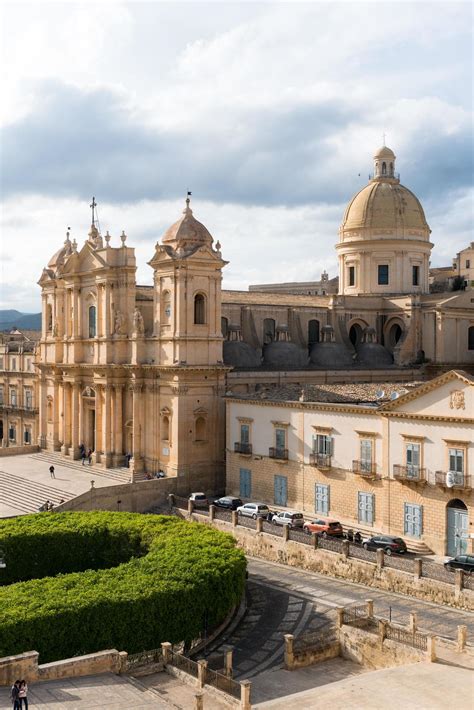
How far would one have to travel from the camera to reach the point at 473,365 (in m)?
64.9

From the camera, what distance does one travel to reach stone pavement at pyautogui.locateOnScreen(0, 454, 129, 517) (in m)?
50.6

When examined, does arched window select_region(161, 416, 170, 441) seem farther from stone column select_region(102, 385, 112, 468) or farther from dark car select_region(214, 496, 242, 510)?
dark car select_region(214, 496, 242, 510)

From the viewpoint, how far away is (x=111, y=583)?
30125 millimetres

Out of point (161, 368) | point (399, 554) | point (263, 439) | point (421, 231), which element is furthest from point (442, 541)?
point (421, 231)

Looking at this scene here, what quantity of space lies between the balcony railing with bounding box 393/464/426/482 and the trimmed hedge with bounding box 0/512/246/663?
30.8 feet

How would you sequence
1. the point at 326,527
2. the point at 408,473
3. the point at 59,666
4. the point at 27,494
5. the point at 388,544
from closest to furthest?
1. the point at 59,666
2. the point at 388,544
3. the point at 408,473
4. the point at 326,527
5. the point at 27,494

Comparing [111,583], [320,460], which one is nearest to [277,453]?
[320,460]

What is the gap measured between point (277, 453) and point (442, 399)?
38.7 feet

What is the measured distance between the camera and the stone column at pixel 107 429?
2258 inches

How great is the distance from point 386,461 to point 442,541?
190 inches

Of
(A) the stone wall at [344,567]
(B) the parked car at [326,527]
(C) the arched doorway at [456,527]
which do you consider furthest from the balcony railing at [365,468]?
(A) the stone wall at [344,567]

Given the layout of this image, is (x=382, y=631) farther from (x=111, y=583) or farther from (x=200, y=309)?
(x=200, y=309)

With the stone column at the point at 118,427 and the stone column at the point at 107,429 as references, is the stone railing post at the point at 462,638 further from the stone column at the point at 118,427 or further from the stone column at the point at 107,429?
the stone column at the point at 107,429

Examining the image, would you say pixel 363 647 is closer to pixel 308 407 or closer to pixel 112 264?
pixel 308 407
